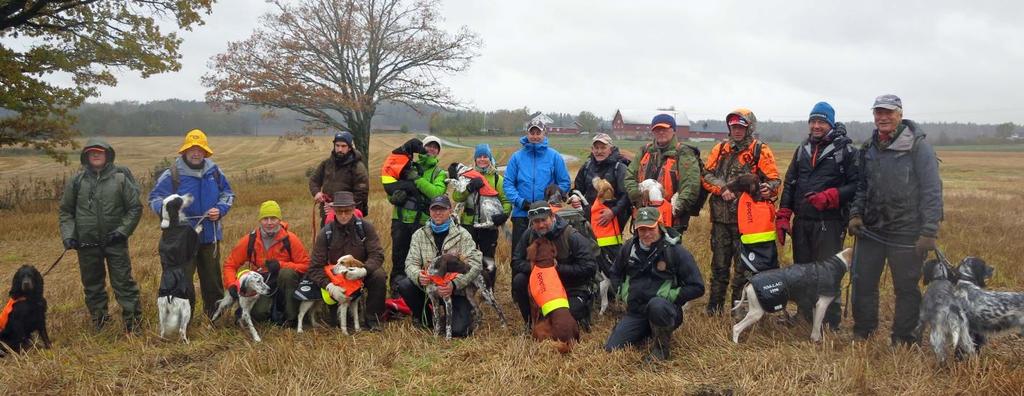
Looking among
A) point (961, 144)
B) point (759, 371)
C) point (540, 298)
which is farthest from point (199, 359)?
point (961, 144)

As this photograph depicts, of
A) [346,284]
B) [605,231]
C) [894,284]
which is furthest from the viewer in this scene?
[605,231]

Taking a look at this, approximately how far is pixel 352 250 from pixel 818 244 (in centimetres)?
417

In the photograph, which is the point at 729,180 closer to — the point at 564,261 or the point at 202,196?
the point at 564,261

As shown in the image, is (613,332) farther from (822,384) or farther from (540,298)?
(822,384)

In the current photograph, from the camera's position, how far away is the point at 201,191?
210 inches

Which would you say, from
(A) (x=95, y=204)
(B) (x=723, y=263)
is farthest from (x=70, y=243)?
(B) (x=723, y=263)

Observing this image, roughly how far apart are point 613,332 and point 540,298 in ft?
2.17

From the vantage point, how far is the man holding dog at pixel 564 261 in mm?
4941

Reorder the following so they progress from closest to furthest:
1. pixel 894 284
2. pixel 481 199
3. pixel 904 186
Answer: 1. pixel 904 186
2. pixel 894 284
3. pixel 481 199

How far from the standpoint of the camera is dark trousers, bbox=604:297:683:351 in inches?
170

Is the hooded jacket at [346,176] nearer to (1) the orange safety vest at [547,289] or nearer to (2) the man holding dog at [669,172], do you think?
(1) the orange safety vest at [547,289]

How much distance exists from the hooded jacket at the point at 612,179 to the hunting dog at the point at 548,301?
1036 millimetres

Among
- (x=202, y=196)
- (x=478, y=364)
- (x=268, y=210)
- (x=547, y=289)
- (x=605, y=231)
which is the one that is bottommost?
(x=478, y=364)

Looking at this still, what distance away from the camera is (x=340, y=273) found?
504 cm
